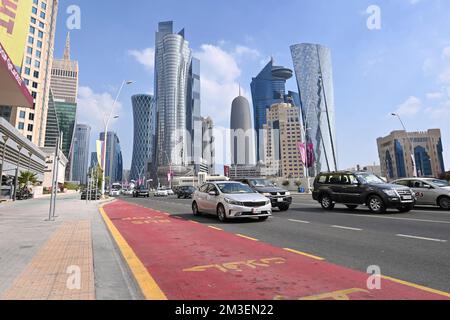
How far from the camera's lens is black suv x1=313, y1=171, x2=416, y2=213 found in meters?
12.4

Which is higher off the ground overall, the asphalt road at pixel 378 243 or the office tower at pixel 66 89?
the office tower at pixel 66 89

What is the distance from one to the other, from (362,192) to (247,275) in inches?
419

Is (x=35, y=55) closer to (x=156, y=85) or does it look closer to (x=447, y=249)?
(x=447, y=249)

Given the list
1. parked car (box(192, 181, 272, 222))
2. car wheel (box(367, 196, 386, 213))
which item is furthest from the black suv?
parked car (box(192, 181, 272, 222))

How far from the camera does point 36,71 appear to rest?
267 feet

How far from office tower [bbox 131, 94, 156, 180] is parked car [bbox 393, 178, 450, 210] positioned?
17647 cm

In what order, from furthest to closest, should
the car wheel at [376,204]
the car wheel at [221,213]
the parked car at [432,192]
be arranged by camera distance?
the parked car at [432,192]
the car wheel at [376,204]
the car wheel at [221,213]

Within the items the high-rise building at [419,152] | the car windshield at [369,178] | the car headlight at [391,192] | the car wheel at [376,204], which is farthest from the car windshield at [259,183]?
the high-rise building at [419,152]

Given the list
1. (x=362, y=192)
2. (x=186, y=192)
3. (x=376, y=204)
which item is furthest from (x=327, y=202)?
(x=186, y=192)

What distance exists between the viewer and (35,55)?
81312mm

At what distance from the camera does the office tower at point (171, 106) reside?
183875mm

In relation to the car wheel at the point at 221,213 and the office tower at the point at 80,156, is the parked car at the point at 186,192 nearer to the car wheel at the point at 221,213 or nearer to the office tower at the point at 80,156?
the car wheel at the point at 221,213

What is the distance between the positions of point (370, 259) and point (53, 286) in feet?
16.9

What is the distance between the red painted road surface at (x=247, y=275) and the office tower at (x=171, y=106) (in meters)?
171
